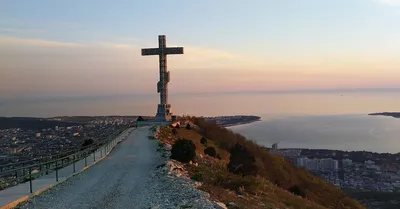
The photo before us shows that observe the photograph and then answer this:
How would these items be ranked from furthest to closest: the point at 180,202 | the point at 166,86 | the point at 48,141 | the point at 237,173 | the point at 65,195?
the point at 166,86
the point at 48,141
the point at 237,173
the point at 65,195
the point at 180,202

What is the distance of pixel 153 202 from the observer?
34.3ft

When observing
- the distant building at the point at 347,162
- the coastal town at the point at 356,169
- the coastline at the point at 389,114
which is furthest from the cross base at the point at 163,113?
the coastline at the point at 389,114

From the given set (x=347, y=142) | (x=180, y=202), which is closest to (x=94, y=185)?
(x=180, y=202)

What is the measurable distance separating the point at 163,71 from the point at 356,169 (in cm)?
2015

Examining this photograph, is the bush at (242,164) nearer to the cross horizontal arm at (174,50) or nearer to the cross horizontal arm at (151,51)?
the cross horizontal arm at (174,50)

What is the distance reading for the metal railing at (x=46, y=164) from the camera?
1258 centimetres

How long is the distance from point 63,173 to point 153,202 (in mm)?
6770

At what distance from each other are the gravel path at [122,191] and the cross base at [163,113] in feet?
74.4

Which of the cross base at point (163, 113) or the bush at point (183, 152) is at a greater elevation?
A: the cross base at point (163, 113)

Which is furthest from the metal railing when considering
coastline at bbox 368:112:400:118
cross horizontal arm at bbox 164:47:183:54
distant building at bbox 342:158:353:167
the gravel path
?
coastline at bbox 368:112:400:118

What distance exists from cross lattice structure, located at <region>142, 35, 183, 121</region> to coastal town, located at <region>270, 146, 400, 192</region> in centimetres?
1134

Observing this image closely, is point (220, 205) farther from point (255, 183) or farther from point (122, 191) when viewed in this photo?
point (255, 183)

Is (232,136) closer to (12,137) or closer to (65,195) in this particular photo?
(12,137)

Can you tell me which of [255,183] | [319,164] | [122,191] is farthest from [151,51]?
[122,191]
